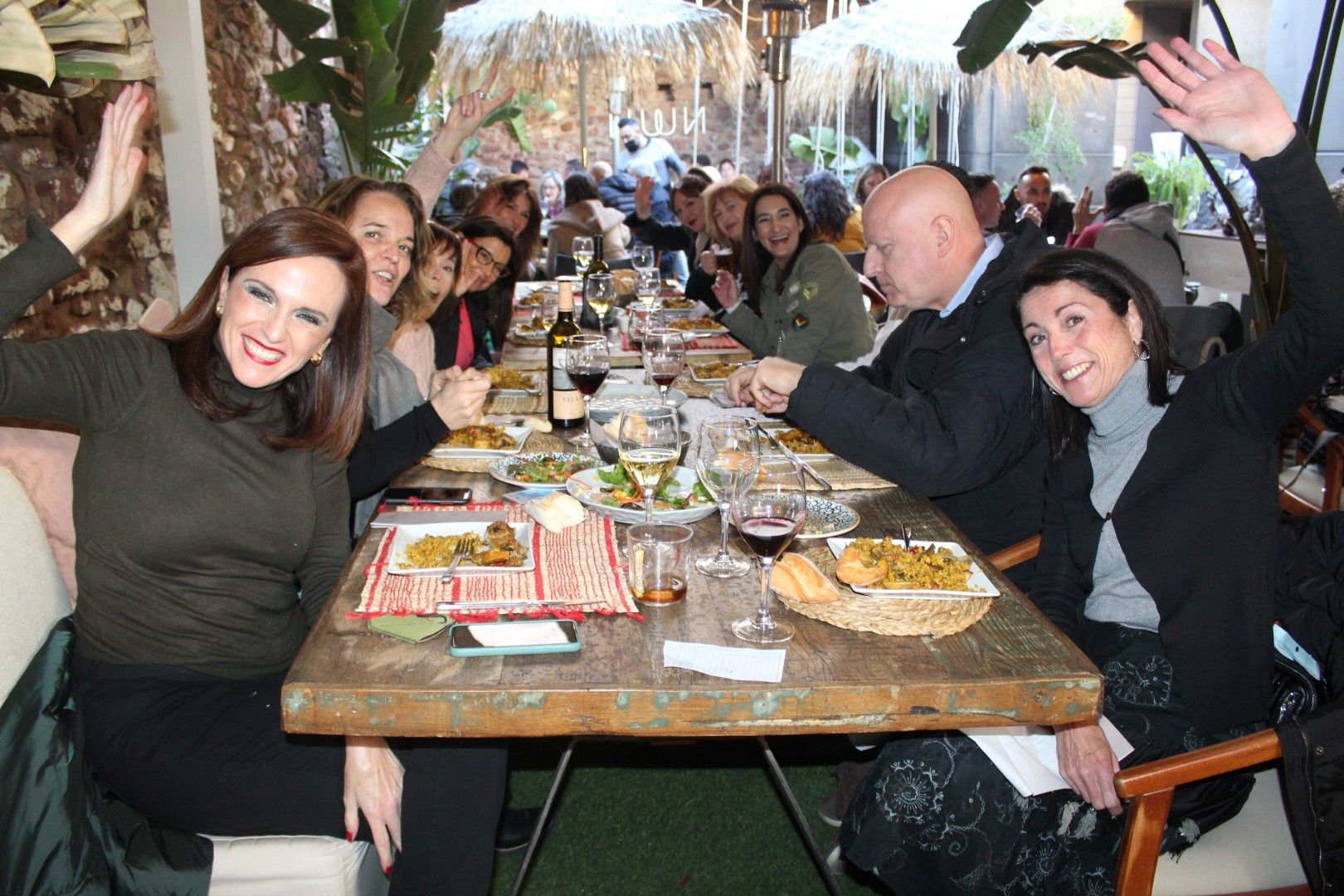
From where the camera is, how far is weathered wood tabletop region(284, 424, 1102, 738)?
49.4 inches

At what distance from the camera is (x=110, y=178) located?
1.71 metres

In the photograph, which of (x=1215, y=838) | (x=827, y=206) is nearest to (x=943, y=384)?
(x=1215, y=838)

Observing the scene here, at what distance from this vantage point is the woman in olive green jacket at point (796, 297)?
428 centimetres

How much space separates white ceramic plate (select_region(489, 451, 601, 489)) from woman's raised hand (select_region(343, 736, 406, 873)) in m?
0.59

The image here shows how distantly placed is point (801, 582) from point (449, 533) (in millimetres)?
590

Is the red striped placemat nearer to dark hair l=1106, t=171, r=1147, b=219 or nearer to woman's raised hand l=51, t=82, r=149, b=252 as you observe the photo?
woman's raised hand l=51, t=82, r=149, b=252

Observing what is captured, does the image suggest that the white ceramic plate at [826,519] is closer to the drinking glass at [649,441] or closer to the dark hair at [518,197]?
the drinking glass at [649,441]

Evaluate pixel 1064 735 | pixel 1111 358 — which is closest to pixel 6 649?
pixel 1064 735

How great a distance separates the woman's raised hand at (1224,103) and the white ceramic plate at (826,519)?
0.83 metres

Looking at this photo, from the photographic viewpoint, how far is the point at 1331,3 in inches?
141

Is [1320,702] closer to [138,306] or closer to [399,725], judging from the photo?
[399,725]

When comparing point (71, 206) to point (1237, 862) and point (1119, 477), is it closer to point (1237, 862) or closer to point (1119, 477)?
point (1119, 477)

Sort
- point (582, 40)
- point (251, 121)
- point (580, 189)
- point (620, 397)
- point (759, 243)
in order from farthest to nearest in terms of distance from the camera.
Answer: point (582, 40)
point (580, 189)
point (251, 121)
point (759, 243)
point (620, 397)

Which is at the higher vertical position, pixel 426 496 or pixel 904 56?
pixel 904 56
